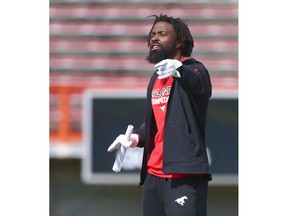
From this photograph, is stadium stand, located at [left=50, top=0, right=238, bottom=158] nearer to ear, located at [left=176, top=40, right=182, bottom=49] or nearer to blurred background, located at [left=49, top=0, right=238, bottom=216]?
blurred background, located at [left=49, top=0, right=238, bottom=216]

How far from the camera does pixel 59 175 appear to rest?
5148 millimetres

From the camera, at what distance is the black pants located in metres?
2.38

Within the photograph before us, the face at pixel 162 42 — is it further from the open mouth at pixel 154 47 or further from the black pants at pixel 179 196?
the black pants at pixel 179 196

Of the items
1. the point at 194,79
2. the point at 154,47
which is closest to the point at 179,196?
the point at 194,79

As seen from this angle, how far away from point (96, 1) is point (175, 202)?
3798 millimetres

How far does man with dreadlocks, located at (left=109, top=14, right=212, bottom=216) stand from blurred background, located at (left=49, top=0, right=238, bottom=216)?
2.13 metres

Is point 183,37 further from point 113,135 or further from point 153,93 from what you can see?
point 113,135

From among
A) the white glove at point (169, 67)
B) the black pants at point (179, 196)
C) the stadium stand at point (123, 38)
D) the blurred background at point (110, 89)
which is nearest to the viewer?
the white glove at point (169, 67)

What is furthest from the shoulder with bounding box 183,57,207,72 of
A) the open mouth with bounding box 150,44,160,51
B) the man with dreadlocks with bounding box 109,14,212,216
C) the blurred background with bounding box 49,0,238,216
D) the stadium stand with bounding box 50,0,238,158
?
the stadium stand with bounding box 50,0,238,158

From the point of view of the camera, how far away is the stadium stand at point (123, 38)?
5.65m

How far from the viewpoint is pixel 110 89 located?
4676 millimetres

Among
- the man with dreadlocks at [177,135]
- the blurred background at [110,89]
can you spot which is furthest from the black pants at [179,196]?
the blurred background at [110,89]

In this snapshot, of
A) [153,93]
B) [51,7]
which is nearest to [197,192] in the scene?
[153,93]

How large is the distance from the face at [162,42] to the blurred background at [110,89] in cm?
217
